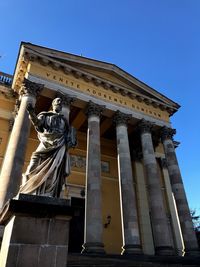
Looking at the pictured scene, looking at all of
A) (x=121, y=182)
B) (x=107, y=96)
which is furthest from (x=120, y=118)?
(x=121, y=182)

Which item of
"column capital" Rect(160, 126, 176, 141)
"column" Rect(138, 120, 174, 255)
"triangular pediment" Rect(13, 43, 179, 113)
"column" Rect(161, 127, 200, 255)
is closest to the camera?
"column" Rect(138, 120, 174, 255)

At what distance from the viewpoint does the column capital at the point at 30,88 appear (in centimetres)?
1348

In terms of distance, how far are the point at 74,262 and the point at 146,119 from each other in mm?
11523

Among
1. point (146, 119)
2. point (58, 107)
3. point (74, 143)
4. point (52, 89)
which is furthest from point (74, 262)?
point (146, 119)

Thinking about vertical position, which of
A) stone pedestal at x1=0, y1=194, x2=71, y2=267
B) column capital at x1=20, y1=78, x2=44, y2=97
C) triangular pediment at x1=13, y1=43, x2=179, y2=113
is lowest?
stone pedestal at x1=0, y1=194, x2=71, y2=267

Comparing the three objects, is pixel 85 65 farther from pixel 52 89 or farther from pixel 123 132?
pixel 123 132

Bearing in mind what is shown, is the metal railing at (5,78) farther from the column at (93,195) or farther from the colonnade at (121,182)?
the column at (93,195)

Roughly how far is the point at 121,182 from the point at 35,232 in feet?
34.0

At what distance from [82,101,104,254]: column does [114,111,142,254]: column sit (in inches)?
61.9

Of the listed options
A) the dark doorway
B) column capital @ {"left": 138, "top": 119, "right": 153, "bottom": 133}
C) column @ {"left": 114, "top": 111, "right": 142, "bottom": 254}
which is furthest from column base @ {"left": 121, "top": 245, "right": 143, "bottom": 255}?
column capital @ {"left": 138, "top": 119, "right": 153, "bottom": 133}

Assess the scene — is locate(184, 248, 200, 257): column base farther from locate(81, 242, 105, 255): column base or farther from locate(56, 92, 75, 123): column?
locate(56, 92, 75, 123): column

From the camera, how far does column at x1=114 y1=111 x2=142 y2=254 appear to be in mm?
12148

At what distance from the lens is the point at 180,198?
50.3ft

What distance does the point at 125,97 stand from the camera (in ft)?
58.4
